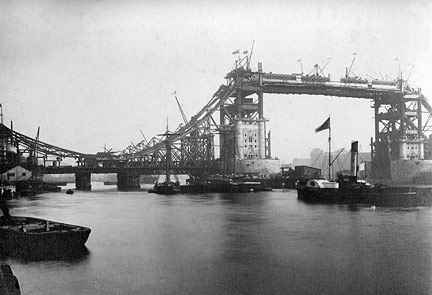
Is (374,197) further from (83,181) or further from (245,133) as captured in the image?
(83,181)

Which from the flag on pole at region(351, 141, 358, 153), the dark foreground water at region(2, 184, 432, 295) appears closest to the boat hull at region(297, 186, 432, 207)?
the flag on pole at region(351, 141, 358, 153)

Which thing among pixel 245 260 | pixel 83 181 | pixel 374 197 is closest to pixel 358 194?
pixel 374 197

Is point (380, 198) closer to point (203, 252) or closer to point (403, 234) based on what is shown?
point (403, 234)

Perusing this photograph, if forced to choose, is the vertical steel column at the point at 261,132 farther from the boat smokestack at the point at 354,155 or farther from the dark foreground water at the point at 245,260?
the dark foreground water at the point at 245,260

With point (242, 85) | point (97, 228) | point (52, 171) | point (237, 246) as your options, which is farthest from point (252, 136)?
point (237, 246)

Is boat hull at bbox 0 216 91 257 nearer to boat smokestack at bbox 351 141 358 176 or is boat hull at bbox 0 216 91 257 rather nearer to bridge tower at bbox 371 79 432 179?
boat smokestack at bbox 351 141 358 176

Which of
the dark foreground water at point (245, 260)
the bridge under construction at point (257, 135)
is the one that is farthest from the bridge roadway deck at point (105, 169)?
the dark foreground water at point (245, 260)
